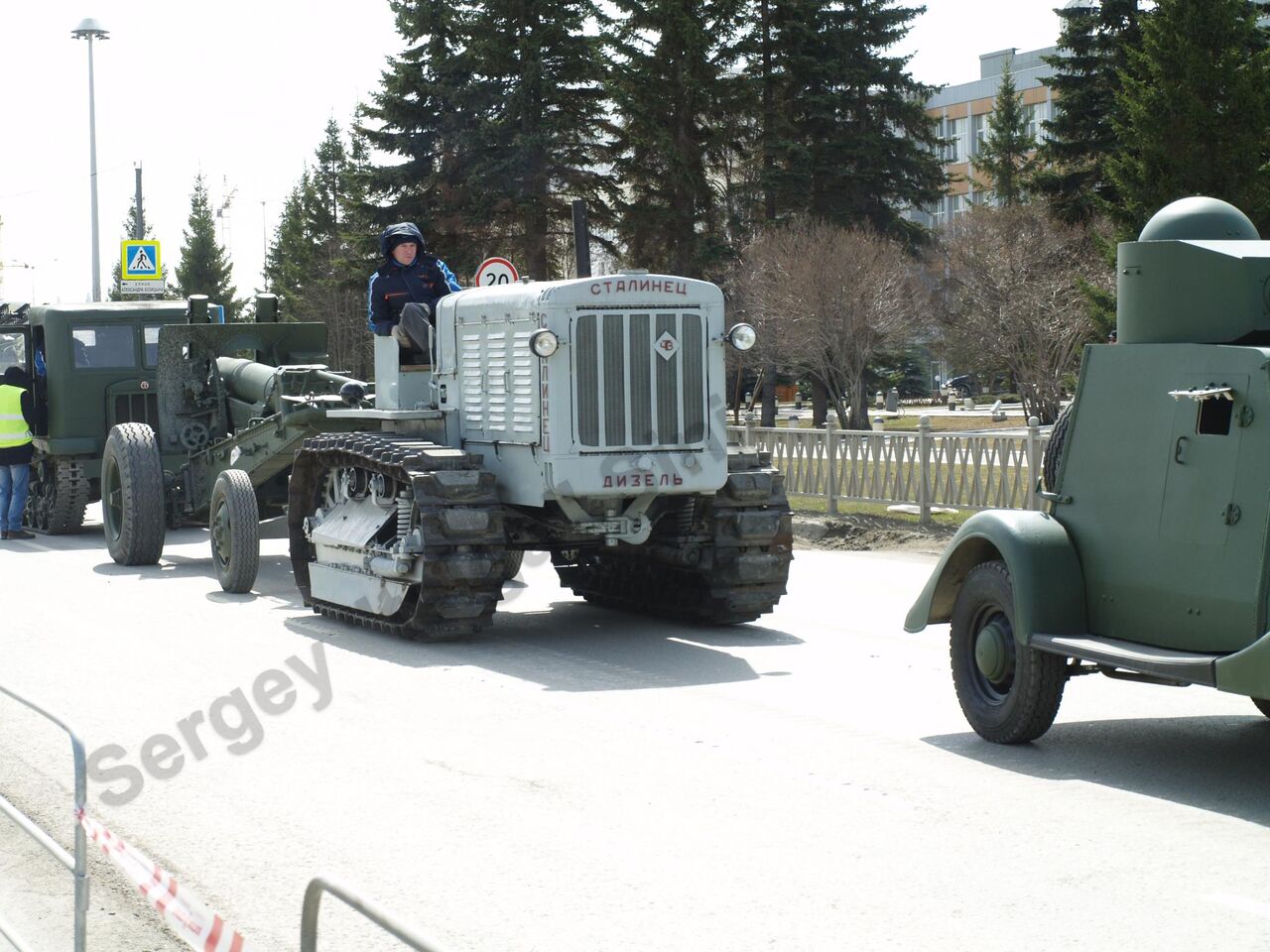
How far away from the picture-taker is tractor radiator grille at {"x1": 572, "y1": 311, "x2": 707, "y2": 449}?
11781 mm

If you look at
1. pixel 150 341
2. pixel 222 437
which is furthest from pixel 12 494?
pixel 222 437

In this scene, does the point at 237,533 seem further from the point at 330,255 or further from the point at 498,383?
the point at 330,255

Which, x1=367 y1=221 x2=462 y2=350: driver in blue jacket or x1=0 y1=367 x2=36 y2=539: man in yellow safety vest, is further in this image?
x1=0 y1=367 x2=36 y2=539: man in yellow safety vest

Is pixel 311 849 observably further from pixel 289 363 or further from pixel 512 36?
pixel 512 36

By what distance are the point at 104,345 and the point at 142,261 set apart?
13.8 metres

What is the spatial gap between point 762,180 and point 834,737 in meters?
40.7

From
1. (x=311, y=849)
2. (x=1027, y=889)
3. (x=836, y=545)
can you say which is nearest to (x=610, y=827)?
(x=311, y=849)

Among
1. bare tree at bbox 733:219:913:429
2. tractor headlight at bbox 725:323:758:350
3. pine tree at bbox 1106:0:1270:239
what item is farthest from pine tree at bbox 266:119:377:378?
tractor headlight at bbox 725:323:758:350

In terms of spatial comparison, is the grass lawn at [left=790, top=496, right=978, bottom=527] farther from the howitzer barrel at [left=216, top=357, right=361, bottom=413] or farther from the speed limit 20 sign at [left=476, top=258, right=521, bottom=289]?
the howitzer barrel at [left=216, top=357, right=361, bottom=413]

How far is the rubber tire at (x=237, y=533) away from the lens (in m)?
15.0

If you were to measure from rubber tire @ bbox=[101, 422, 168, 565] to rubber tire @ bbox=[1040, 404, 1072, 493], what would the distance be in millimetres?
10645

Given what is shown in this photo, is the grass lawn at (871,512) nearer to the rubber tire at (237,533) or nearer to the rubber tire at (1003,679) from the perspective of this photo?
the rubber tire at (237,533)

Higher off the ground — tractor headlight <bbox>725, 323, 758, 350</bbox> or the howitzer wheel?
tractor headlight <bbox>725, 323, 758, 350</bbox>

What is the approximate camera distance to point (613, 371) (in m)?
11.9
